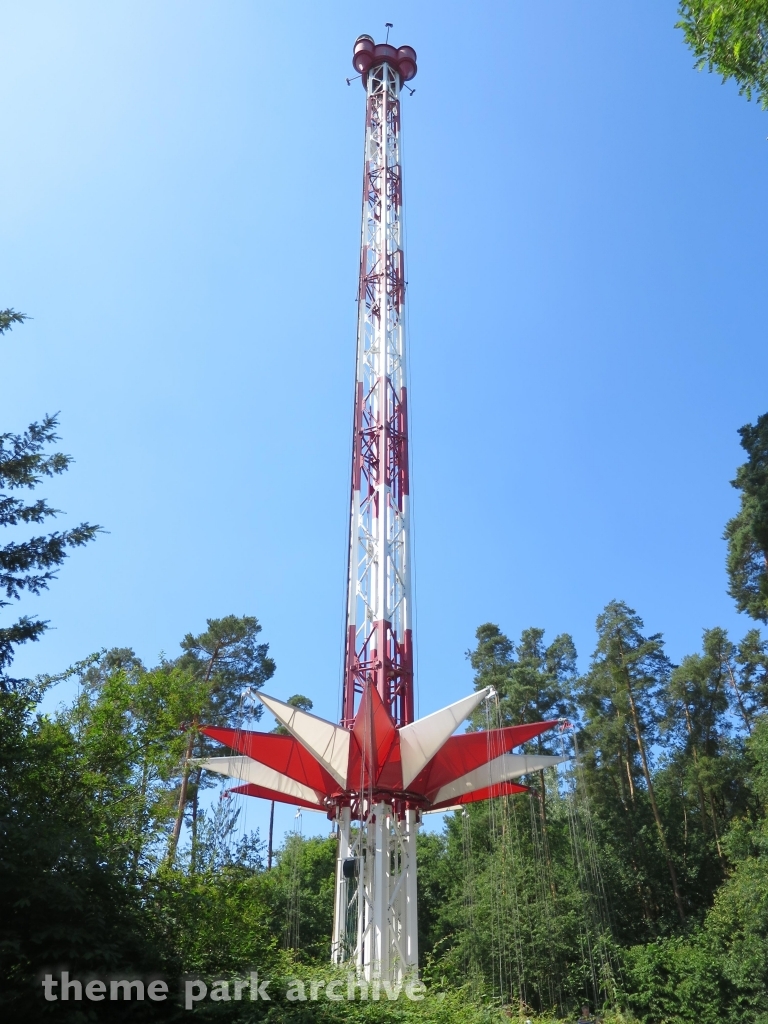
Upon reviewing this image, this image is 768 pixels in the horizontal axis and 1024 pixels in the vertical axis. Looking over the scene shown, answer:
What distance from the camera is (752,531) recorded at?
886 inches

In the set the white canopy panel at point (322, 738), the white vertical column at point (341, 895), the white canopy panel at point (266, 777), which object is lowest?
the white vertical column at point (341, 895)

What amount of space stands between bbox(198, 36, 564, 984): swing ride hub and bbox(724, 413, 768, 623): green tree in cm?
1045

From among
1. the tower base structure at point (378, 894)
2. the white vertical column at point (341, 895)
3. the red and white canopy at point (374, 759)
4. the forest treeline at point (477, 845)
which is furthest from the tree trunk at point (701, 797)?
the white vertical column at point (341, 895)

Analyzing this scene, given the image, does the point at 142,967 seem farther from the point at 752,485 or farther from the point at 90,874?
the point at 752,485

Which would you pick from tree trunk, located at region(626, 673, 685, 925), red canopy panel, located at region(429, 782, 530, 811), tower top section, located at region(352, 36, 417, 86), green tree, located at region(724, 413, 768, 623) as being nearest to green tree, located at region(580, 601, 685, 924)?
tree trunk, located at region(626, 673, 685, 925)

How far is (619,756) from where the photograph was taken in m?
30.7

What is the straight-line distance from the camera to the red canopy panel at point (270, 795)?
1644cm

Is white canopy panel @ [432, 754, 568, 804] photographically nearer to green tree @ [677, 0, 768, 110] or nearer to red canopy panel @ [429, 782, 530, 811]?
red canopy panel @ [429, 782, 530, 811]

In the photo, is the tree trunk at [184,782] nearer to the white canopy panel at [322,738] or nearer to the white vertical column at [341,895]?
the white canopy panel at [322,738]

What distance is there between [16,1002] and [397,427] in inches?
562

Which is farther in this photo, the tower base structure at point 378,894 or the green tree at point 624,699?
the green tree at point 624,699

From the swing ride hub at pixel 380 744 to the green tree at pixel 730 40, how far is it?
10.4 metres

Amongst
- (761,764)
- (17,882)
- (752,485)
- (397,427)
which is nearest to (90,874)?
(17,882)

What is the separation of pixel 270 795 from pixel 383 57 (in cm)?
2179
